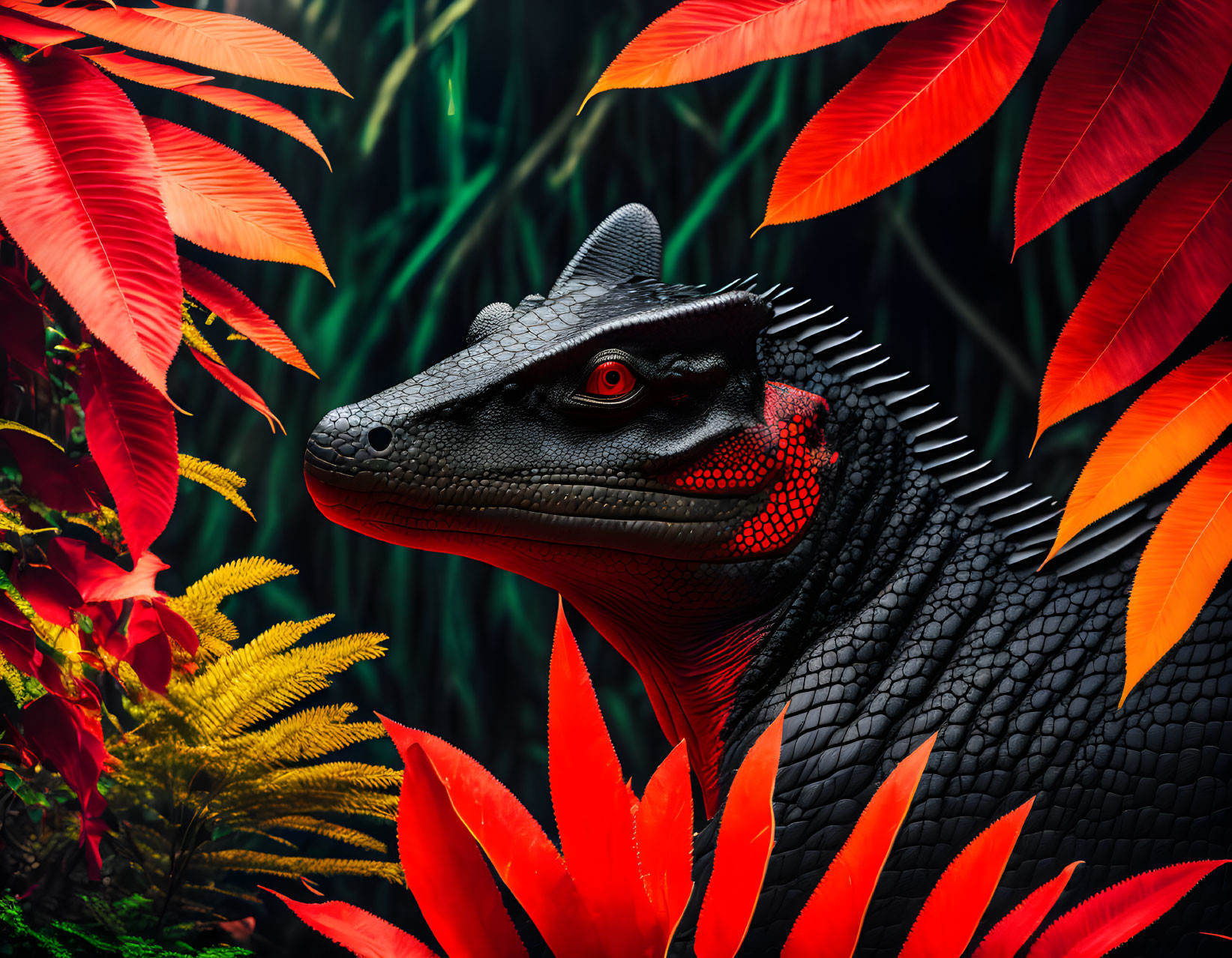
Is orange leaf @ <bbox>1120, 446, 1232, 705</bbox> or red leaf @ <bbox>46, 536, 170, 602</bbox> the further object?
red leaf @ <bbox>46, 536, 170, 602</bbox>

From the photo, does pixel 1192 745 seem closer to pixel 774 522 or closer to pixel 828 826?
pixel 828 826

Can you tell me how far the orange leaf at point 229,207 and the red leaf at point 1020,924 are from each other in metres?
0.73

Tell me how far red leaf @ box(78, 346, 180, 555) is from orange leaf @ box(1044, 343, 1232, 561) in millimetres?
731

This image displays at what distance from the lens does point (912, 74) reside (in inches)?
25.5

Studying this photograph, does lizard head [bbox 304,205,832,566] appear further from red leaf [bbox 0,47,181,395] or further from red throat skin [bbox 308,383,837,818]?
red leaf [bbox 0,47,181,395]

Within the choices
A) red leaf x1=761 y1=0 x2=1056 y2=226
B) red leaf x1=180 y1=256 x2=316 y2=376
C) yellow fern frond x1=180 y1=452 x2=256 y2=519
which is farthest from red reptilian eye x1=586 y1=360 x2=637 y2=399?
yellow fern frond x1=180 y1=452 x2=256 y2=519

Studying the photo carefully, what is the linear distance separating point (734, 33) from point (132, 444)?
62cm

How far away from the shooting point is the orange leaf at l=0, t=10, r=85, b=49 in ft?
2.45

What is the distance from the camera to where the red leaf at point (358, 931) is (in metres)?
0.61

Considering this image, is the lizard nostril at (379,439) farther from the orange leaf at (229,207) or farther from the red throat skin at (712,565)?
the orange leaf at (229,207)

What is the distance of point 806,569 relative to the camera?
111 centimetres

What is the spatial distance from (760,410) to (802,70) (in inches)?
50.5

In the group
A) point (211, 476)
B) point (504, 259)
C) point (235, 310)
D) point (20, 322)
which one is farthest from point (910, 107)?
point (504, 259)

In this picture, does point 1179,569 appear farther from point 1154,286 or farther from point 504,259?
point 504,259
